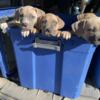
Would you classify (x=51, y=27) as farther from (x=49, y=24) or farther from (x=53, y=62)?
(x=53, y=62)

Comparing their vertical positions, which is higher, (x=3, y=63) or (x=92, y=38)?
(x=92, y=38)

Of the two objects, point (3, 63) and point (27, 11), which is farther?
point (3, 63)

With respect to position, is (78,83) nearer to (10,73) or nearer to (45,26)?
(45,26)

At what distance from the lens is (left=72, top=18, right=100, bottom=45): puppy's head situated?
4.25 feet

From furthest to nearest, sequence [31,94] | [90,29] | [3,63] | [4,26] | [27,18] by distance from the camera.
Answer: [3,63], [31,94], [4,26], [27,18], [90,29]

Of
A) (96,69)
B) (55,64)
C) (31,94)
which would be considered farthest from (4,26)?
(96,69)

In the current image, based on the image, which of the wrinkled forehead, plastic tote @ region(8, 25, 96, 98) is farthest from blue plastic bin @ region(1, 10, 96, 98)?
the wrinkled forehead

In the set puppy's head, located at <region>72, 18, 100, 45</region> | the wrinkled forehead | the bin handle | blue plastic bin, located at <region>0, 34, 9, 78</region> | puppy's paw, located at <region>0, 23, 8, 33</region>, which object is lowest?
blue plastic bin, located at <region>0, 34, 9, 78</region>

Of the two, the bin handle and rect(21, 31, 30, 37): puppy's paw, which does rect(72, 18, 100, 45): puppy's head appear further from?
rect(21, 31, 30, 37): puppy's paw

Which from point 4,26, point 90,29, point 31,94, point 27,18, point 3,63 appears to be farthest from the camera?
point 3,63

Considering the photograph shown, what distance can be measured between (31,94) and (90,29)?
755 millimetres

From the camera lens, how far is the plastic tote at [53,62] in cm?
146

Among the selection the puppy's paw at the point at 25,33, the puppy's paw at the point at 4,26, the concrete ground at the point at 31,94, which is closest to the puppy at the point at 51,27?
the puppy's paw at the point at 25,33

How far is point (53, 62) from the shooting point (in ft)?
5.19
